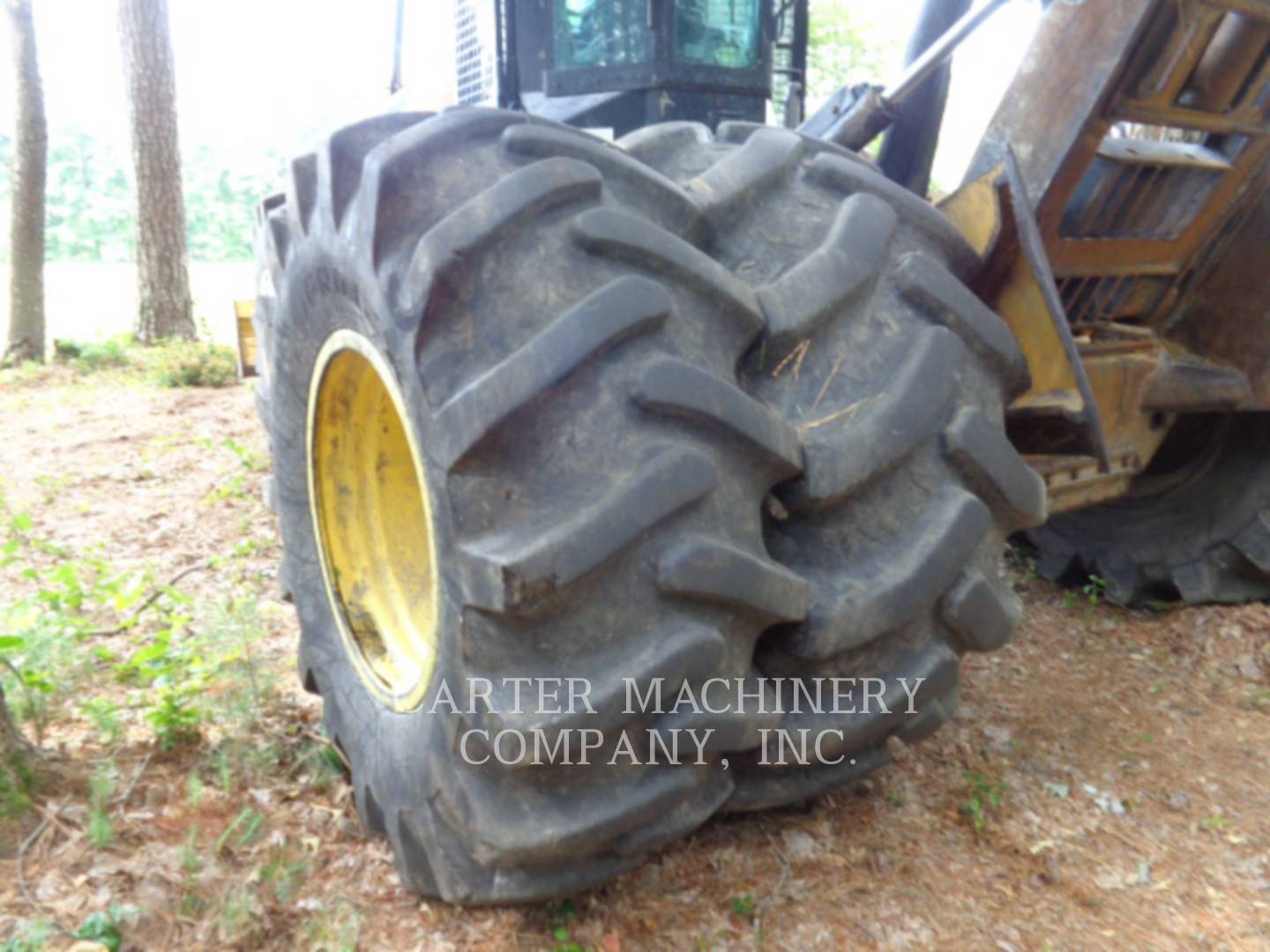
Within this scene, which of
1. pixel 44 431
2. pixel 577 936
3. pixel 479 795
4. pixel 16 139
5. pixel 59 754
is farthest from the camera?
pixel 16 139

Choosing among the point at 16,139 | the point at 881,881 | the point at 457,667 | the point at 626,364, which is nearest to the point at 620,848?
the point at 457,667

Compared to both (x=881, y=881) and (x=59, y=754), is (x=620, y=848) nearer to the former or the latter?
(x=881, y=881)

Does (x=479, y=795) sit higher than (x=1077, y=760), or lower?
higher

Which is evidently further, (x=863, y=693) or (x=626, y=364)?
(x=863, y=693)

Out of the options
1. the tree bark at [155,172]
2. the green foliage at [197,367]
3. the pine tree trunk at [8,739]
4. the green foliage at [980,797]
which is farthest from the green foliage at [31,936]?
the tree bark at [155,172]

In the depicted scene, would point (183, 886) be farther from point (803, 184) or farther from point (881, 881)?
point (803, 184)

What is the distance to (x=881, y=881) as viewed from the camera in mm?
1956

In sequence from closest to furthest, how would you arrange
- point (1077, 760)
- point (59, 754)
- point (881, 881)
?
point (881, 881) < point (59, 754) < point (1077, 760)

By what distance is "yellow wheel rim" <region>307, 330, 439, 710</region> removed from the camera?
2205 mm

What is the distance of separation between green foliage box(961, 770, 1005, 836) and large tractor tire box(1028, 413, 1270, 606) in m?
1.22

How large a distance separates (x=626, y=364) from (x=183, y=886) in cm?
117

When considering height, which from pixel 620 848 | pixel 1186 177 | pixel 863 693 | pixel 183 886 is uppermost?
pixel 1186 177

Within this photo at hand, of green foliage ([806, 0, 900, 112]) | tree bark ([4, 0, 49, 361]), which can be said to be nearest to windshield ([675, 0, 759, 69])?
tree bark ([4, 0, 49, 361])

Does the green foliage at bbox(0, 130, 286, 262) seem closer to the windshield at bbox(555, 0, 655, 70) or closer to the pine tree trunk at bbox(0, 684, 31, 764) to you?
the windshield at bbox(555, 0, 655, 70)
